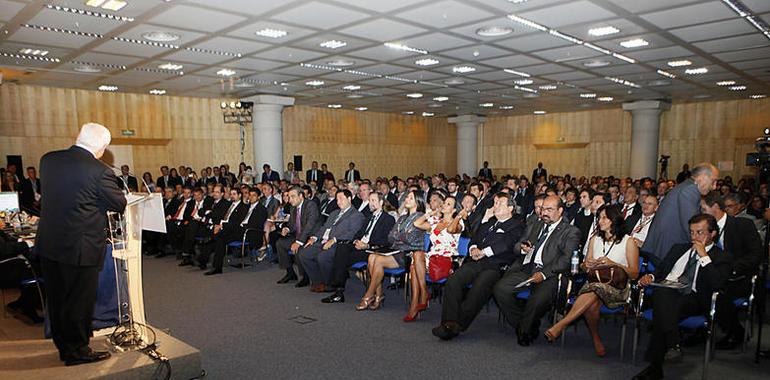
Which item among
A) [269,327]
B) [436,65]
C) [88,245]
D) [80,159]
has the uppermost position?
[436,65]

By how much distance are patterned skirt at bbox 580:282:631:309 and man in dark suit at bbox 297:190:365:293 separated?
10.7 ft

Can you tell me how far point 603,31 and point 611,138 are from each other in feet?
46.6

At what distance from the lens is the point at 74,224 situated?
3201 mm

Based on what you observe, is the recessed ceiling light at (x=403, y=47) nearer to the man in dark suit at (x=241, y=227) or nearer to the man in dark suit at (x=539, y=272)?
the man in dark suit at (x=241, y=227)

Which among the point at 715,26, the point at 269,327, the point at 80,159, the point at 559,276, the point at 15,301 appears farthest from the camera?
the point at 715,26

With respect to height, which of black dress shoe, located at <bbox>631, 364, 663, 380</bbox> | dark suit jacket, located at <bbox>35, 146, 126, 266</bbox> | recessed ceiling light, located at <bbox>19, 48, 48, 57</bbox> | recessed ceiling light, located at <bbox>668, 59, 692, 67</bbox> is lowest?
black dress shoe, located at <bbox>631, 364, 663, 380</bbox>

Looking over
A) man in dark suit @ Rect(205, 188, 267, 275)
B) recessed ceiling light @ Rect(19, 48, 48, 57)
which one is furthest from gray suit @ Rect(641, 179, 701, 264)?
recessed ceiling light @ Rect(19, 48, 48, 57)

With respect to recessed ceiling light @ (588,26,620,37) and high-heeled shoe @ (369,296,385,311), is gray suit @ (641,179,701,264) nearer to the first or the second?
high-heeled shoe @ (369,296,385,311)

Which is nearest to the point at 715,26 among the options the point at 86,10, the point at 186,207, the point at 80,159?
the point at 80,159

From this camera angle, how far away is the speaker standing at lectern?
3.19 metres

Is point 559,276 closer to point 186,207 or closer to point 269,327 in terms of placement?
point 269,327

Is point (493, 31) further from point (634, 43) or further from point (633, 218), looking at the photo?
point (633, 218)

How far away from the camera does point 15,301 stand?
18.8 feet

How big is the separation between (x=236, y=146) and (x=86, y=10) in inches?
435
